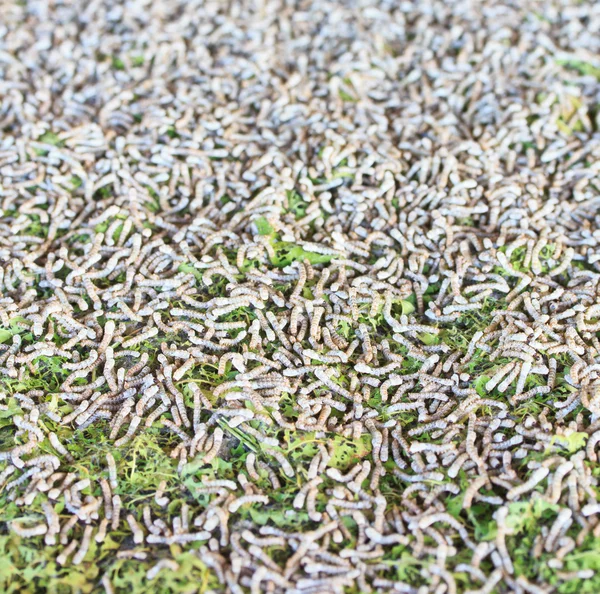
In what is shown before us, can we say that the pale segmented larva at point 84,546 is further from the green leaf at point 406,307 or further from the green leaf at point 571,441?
the green leaf at point 571,441

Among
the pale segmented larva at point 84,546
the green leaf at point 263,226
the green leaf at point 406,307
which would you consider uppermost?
the green leaf at point 263,226

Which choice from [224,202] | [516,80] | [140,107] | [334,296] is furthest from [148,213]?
[516,80]

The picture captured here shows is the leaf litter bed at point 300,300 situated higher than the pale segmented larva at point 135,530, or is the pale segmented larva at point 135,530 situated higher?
the leaf litter bed at point 300,300

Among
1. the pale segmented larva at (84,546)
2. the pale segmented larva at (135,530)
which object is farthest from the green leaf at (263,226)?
the pale segmented larva at (84,546)

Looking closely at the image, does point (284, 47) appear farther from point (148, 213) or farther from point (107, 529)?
point (107, 529)

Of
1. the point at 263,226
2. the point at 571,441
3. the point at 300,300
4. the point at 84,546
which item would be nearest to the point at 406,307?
the point at 300,300

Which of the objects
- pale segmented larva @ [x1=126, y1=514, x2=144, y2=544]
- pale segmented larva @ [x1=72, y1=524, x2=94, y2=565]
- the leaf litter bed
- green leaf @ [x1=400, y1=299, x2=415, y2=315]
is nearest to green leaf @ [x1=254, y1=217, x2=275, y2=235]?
the leaf litter bed

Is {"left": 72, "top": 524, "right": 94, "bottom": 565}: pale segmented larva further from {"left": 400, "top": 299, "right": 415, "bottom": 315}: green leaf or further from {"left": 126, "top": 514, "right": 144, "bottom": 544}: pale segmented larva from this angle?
{"left": 400, "top": 299, "right": 415, "bottom": 315}: green leaf

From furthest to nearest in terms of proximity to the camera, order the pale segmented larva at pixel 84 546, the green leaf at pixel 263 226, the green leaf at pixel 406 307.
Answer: the green leaf at pixel 263 226, the green leaf at pixel 406 307, the pale segmented larva at pixel 84 546

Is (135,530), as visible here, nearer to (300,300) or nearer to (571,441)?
(300,300)
